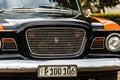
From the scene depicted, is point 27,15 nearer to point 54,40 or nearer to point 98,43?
point 54,40

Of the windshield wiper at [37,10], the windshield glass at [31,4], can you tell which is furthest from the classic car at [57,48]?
the windshield glass at [31,4]

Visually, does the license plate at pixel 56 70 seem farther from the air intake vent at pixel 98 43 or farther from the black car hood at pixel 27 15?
the black car hood at pixel 27 15

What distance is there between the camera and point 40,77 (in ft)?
19.7

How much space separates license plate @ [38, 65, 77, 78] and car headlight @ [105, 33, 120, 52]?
0.72 meters

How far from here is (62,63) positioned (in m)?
6.03

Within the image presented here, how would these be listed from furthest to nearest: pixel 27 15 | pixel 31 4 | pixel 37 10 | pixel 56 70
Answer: pixel 31 4 < pixel 37 10 < pixel 27 15 < pixel 56 70

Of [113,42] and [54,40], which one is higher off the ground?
[54,40]

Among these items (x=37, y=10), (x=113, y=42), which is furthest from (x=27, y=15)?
(x=113, y=42)

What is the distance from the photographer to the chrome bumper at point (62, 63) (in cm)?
590

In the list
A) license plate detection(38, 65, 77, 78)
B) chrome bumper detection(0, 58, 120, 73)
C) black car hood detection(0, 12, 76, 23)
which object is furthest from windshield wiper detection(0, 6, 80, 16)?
license plate detection(38, 65, 77, 78)

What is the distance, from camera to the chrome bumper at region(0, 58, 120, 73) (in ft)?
19.4

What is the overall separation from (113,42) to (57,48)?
0.85 m

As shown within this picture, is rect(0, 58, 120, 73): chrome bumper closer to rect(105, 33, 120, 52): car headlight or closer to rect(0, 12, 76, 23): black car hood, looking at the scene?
rect(105, 33, 120, 52): car headlight

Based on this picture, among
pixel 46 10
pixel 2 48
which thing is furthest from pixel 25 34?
pixel 46 10
